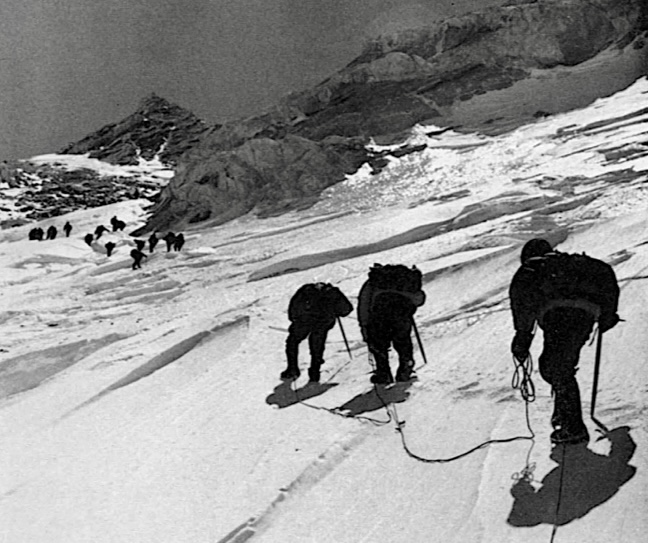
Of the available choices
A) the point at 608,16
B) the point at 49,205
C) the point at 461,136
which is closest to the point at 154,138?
the point at 49,205

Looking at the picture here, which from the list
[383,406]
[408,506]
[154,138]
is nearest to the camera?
[408,506]

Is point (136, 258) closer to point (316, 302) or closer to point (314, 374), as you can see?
point (316, 302)

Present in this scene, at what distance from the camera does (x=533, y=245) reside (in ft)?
19.0

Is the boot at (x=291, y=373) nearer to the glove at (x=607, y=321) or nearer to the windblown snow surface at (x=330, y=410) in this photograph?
the windblown snow surface at (x=330, y=410)

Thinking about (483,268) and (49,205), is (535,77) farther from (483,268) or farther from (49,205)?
(49,205)

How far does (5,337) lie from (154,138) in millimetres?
123947

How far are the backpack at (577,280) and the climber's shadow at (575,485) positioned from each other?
3.12ft

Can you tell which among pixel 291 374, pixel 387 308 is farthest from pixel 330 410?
pixel 291 374

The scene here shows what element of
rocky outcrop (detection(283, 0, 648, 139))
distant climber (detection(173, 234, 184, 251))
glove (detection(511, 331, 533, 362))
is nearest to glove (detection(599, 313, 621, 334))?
glove (detection(511, 331, 533, 362))

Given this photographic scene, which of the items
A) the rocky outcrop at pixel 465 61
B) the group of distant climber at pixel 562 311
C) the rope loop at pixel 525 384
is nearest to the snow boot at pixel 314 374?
the rope loop at pixel 525 384

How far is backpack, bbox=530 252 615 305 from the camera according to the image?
193 inches

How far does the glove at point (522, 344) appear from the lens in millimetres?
5453

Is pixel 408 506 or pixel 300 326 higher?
pixel 300 326

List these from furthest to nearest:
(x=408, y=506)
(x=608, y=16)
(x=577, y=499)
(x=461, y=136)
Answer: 1. (x=608, y=16)
2. (x=461, y=136)
3. (x=408, y=506)
4. (x=577, y=499)
